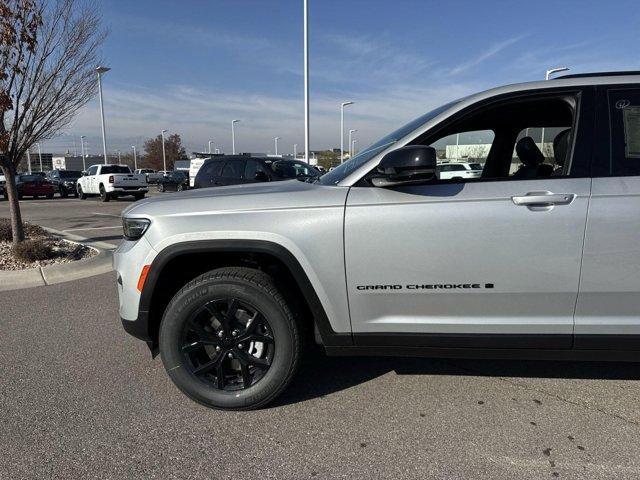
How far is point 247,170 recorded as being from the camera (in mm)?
11898

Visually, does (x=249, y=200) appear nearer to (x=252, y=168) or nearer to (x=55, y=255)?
(x=55, y=255)

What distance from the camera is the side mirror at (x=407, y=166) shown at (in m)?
2.49

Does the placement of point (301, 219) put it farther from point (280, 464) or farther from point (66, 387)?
point (66, 387)

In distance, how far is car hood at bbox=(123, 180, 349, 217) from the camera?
2.73 meters

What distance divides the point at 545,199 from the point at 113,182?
70.8ft

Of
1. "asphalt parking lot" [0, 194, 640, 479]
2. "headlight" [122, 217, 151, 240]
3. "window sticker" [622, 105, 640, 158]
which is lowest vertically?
"asphalt parking lot" [0, 194, 640, 479]

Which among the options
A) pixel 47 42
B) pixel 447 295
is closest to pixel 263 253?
pixel 447 295

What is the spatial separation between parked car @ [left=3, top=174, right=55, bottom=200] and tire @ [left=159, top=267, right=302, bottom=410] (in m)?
27.6

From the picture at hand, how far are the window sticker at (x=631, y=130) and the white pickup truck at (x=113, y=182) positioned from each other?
21.6m

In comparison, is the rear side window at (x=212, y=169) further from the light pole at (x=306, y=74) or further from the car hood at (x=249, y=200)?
the car hood at (x=249, y=200)

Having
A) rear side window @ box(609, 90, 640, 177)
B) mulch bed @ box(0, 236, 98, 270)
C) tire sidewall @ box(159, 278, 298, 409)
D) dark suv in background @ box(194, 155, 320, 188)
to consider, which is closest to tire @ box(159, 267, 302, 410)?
tire sidewall @ box(159, 278, 298, 409)

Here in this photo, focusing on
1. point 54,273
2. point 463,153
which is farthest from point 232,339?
point 54,273

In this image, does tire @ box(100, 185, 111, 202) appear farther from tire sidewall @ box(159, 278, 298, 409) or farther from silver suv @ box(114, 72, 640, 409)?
tire sidewall @ box(159, 278, 298, 409)

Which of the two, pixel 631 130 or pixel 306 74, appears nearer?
pixel 631 130
